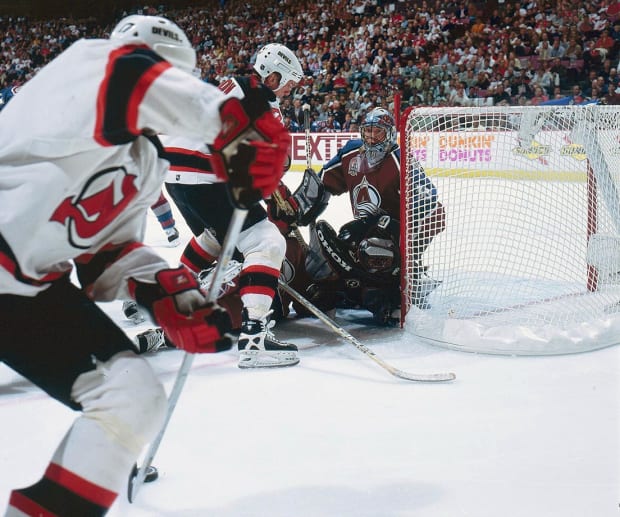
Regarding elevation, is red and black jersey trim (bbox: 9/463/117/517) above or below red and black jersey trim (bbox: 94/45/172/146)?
below

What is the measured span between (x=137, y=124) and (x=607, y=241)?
2761 millimetres

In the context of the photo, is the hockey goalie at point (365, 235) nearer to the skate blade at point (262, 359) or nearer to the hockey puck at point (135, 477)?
the skate blade at point (262, 359)

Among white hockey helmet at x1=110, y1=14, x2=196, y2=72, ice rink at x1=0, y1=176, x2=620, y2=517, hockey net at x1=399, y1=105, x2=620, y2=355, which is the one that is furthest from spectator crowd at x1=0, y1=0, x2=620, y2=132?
white hockey helmet at x1=110, y1=14, x2=196, y2=72

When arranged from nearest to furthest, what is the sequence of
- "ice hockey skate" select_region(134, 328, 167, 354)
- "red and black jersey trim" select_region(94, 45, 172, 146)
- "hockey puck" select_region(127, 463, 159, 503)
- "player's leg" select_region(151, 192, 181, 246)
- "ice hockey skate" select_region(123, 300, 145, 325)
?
1. "red and black jersey trim" select_region(94, 45, 172, 146)
2. "hockey puck" select_region(127, 463, 159, 503)
3. "ice hockey skate" select_region(134, 328, 167, 354)
4. "ice hockey skate" select_region(123, 300, 145, 325)
5. "player's leg" select_region(151, 192, 181, 246)

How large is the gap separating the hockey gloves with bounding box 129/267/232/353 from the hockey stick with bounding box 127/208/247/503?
41mm

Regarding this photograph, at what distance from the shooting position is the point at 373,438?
2.02 metres

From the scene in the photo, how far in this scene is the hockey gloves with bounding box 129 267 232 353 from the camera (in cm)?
124

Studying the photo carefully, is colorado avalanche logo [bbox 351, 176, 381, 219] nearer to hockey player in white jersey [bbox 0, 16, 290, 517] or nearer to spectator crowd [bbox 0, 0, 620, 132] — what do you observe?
hockey player in white jersey [bbox 0, 16, 290, 517]

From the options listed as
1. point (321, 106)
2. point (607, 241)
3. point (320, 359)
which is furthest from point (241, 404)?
point (321, 106)

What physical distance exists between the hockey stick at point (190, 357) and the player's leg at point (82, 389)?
0.19 m

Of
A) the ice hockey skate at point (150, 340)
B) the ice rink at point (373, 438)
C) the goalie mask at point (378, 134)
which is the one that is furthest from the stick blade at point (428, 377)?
the goalie mask at point (378, 134)

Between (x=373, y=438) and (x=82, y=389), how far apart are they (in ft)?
3.51

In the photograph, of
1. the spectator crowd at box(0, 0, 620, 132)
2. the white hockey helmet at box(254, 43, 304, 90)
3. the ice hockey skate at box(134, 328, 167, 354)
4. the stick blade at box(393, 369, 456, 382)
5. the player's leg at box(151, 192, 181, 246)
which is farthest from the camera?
the spectator crowd at box(0, 0, 620, 132)

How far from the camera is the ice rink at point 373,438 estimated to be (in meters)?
1.64
